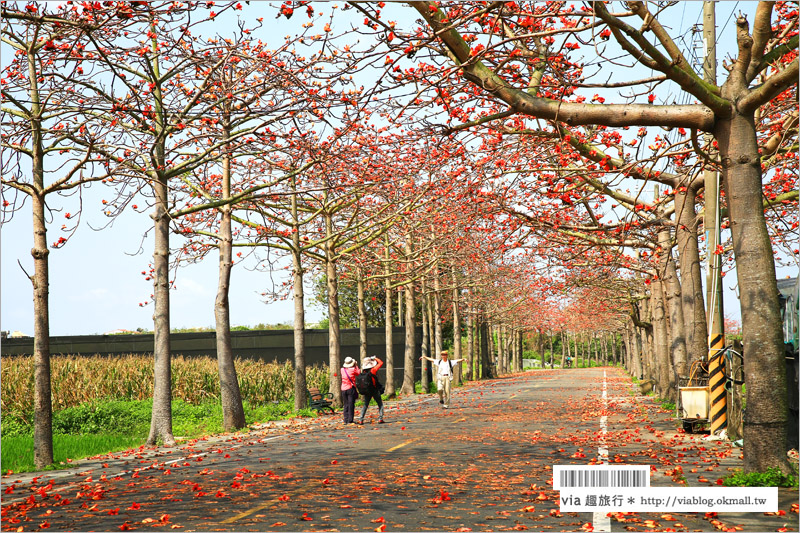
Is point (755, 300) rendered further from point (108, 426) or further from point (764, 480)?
point (108, 426)

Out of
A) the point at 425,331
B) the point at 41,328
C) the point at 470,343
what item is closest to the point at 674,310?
the point at 41,328

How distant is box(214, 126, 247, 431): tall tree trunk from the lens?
20922 millimetres

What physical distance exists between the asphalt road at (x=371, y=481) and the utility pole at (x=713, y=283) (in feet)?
3.11

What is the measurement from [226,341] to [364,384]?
13.5 feet

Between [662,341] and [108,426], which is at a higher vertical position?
[662,341]

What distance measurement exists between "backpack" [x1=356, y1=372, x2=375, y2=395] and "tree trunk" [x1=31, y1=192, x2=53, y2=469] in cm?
972

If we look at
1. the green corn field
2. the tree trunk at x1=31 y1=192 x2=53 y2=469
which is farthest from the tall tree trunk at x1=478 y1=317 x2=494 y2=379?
the tree trunk at x1=31 y1=192 x2=53 y2=469

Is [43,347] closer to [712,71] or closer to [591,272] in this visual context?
[712,71]

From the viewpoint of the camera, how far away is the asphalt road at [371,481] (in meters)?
8.41

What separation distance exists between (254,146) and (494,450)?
8.20 meters

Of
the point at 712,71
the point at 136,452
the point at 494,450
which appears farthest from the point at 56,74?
the point at 712,71

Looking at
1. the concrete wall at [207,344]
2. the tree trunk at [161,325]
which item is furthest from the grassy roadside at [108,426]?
the concrete wall at [207,344]

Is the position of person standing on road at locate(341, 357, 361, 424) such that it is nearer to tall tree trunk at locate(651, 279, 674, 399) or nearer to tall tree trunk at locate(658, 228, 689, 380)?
tall tree trunk at locate(658, 228, 689, 380)

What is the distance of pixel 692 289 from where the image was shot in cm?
1922
